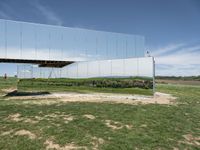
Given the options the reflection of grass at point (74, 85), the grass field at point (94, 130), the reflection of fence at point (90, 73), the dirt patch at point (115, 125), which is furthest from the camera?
the reflection of grass at point (74, 85)

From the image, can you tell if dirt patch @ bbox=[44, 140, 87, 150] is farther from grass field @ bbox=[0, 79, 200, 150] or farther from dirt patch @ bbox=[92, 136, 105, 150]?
dirt patch @ bbox=[92, 136, 105, 150]

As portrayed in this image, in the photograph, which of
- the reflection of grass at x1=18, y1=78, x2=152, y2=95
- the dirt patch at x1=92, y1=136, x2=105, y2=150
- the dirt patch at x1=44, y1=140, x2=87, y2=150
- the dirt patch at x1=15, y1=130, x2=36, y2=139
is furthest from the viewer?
the reflection of grass at x1=18, y1=78, x2=152, y2=95

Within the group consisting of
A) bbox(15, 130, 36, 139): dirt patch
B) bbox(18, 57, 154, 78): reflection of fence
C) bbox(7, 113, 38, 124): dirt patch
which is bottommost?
bbox(15, 130, 36, 139): dirt patch

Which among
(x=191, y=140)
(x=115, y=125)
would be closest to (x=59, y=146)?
(x=115, y=125)

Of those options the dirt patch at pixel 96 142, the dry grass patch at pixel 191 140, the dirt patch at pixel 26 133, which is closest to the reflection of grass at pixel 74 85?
the dry grass patch at pixel 191 140

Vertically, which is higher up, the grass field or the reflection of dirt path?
the reflection of dirt path

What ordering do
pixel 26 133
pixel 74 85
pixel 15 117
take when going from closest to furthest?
pixel 26 133, pixel 15 117, pixel 74 85

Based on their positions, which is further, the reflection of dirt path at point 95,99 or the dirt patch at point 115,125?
the reflection of dirt path at point 95,99

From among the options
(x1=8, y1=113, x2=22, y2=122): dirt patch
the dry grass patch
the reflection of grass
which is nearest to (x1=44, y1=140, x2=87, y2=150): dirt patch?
(x1=8, y1=113, x2=22, y2=122): dirt patch

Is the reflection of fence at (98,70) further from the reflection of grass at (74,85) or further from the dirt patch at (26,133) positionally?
the dirt patch at (26,133)

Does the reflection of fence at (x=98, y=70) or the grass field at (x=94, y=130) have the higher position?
the reflection of fence at (x=98, y=70)

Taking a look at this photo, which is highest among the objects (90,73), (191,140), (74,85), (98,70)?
(98,70)

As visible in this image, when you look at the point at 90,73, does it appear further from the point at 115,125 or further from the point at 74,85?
the point at 115,125

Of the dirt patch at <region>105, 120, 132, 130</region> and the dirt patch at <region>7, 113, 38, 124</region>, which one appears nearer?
the dirt patch at <region>105, 120, 132, 130</region>
